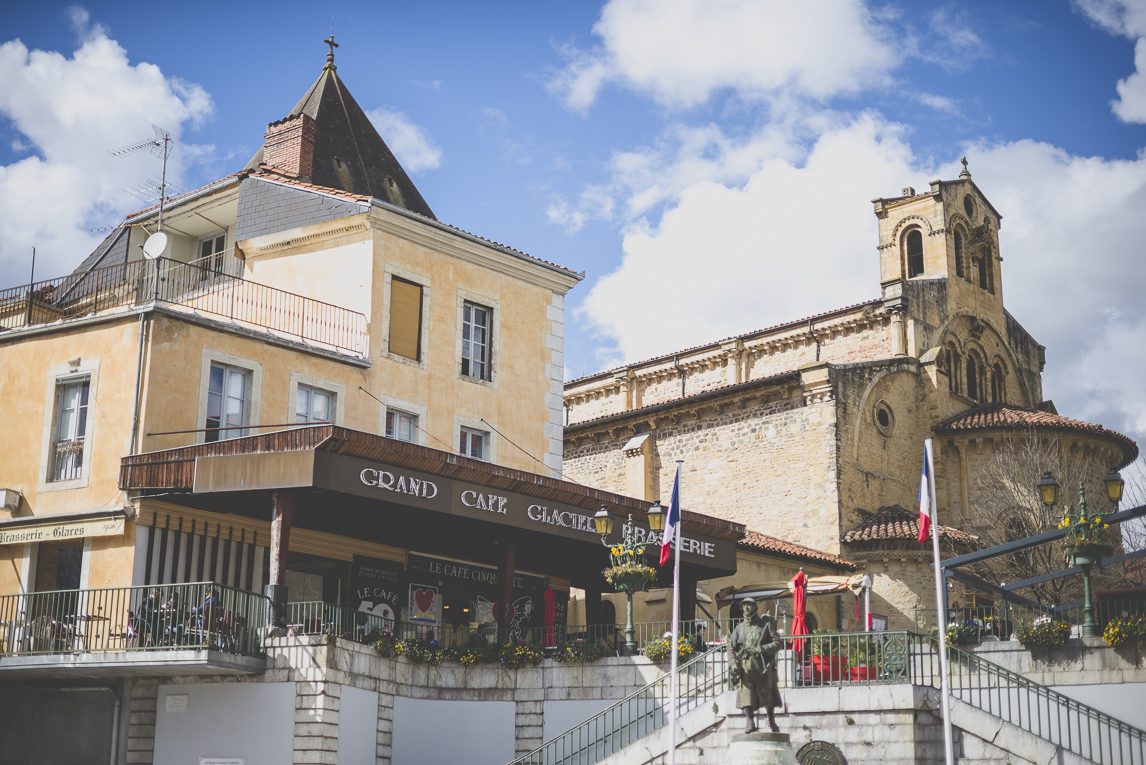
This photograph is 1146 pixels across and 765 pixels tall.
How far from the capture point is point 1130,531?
1444 inches

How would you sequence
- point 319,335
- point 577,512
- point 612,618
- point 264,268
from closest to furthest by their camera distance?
point 577,512
point 319,335
point 264,268
point 612,618

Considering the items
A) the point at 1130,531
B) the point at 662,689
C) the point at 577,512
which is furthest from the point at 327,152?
the point at 1130,531

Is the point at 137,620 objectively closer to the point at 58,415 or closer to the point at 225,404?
the point at 225,404

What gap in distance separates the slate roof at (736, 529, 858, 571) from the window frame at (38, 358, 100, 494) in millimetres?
15198

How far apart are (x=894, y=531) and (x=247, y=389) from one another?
17006 millimetres

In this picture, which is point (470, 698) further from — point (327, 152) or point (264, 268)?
point (327, 152)

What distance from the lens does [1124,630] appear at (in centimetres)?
1939

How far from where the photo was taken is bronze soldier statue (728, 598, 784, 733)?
55.6 ft

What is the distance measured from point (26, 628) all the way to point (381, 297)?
9127 mm

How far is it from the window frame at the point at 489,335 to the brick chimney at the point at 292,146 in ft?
15.6

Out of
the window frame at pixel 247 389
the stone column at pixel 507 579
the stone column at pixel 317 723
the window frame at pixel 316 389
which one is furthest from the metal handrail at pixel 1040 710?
the window frame at pixel 247 389

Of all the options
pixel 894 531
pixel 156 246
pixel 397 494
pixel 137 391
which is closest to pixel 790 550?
pixel 894 531

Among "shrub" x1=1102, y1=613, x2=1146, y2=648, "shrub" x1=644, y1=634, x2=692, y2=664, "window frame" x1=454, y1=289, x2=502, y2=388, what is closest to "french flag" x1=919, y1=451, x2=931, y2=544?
"shrub" x1=1102, y1=613, x2=1146, y2=648

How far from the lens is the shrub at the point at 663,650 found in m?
20.8
